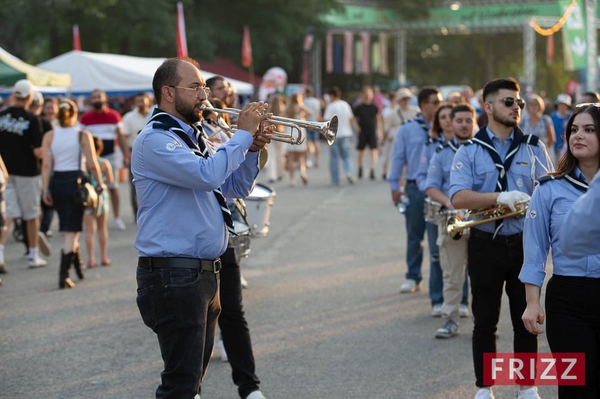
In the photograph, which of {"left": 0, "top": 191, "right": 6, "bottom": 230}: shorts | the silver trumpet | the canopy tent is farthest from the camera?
the canopy tent

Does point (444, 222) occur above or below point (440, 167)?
below

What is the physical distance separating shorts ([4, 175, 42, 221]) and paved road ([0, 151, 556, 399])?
62 centimetres

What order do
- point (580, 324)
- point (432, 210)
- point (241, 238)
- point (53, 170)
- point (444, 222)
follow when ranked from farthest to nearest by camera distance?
point (53, 170)
point (432, 210)
point (444, 222)
point (241, 238)
point (580, 324)

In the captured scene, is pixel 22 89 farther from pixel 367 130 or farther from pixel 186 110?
pixel 367 130

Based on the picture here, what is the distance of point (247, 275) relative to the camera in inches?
388

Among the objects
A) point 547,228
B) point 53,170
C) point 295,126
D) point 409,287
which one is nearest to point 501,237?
point 547,228

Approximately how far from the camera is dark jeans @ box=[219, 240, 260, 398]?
5453 millimetres

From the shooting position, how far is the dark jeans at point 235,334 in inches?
215

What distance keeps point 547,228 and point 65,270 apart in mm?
6161

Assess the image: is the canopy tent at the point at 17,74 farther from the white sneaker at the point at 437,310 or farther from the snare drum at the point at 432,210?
the white sneaker at the point at 437,310

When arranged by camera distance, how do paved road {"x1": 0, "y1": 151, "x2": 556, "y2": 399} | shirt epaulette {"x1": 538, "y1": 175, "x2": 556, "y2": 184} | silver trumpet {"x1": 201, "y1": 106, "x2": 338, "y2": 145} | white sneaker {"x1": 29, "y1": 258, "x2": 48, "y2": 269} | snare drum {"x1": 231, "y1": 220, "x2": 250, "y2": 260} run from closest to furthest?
shirt epaulette {"x1": 538, "y1": 175, "x2": 556, "y2": 184}, silver trumpet {"x1": 201, "y1": 106, "x2": 338, "y2": 145}, paved road {"x1": 0, "y1": 151, "x2": 556, "y2": 399}, snare drum {"x1": 231, "y1": 220, "x2": 250, "y2": 260}, white sneaker {"x1": 29, "y1": 258, "x2": 48, "y2": 269}

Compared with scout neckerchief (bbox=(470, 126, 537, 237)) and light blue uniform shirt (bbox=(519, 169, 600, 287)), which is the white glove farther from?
light blue uniform shirt (bbox=(519, 169, 600, 287))

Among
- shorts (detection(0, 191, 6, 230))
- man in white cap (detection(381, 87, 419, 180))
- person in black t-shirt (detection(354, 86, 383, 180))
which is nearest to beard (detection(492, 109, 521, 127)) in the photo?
shorts (detection(0, 191, 6, 230))

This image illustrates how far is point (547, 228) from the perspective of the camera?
4.25m
